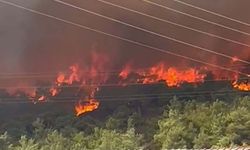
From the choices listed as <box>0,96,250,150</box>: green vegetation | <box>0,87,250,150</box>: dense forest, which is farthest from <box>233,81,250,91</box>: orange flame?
<box>0,96,250,150</box>: green vegetation

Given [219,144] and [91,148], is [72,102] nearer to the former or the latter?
[91,148]

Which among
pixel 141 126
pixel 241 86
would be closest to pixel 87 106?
pixel 141 126

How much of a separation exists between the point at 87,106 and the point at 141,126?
5461mm

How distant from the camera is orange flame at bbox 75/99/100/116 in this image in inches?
1126

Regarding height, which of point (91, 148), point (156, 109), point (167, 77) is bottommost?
point (91, 148)

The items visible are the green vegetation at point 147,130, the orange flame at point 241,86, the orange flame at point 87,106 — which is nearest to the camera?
the green vegetation at point 147,130

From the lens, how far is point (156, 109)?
2747 cm

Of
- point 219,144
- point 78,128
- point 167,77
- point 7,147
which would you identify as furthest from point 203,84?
point 7,147

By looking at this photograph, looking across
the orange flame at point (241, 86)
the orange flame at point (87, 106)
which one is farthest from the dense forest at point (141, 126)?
the orange flame at point (241, 86)

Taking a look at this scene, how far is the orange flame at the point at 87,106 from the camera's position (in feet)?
93.8

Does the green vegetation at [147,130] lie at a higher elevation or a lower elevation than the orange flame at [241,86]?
lower

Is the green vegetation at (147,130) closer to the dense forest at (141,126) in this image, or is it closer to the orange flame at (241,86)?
the dense forest at (141,126)

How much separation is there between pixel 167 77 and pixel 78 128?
751cm

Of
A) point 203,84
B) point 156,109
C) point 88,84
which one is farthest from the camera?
point 88,84
